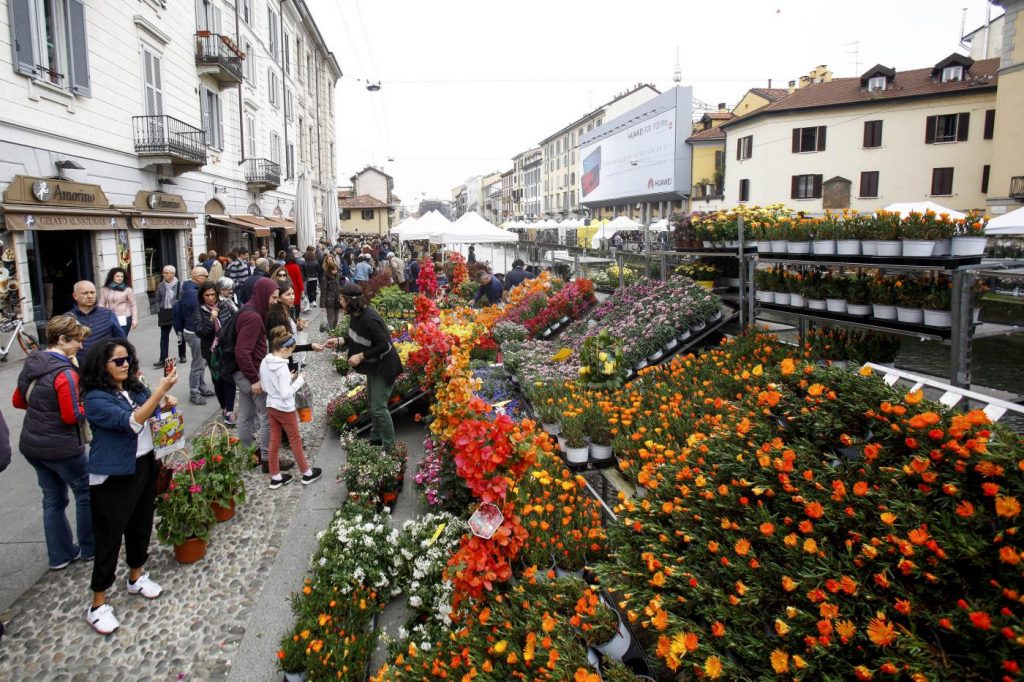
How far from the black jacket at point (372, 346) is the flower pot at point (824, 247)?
409 cm

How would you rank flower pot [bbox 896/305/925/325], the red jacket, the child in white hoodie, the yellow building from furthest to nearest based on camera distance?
the yellow building < the red jacket < the child in white hoodie < flower pot [bbox 896/305/925/325]

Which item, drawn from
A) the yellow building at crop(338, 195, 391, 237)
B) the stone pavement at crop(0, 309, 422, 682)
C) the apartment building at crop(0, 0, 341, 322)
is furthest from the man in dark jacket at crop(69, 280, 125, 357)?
the yellow building at crop(338, 195, 391, 237)

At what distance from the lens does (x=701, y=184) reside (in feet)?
132

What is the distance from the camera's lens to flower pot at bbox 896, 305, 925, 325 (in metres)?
4.53

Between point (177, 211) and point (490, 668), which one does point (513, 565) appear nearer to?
point (490, 668)

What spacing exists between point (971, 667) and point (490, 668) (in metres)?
1.70

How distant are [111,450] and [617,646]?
10.3 feet

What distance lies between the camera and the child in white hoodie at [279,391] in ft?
18.3

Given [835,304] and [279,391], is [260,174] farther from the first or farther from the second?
[835,304]

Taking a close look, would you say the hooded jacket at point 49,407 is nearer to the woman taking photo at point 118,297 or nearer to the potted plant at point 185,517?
the potted plant at point 185,517

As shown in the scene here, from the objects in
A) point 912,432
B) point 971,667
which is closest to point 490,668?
point 971,667

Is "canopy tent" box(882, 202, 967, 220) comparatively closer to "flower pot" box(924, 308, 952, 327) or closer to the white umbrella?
"flower pot" box(924, 308, 952, 327)

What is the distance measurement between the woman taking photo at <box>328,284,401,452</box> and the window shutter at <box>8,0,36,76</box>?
9.07 m

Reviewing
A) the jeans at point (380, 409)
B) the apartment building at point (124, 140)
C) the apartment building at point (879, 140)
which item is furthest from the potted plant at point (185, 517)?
the apartment building at point (879, 140)
